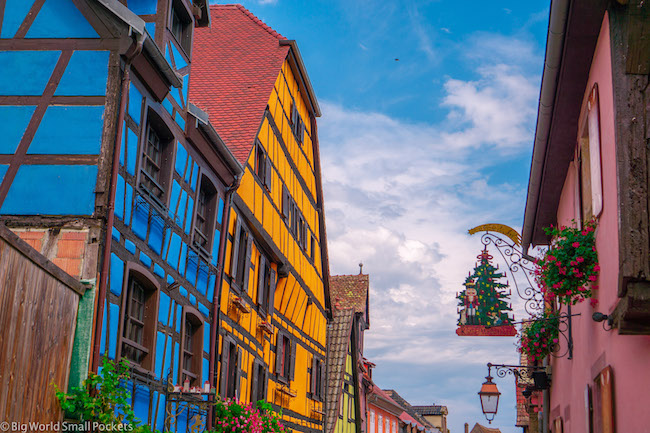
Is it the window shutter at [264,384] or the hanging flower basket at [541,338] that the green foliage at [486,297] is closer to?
the hanging flower basket at [541,338]

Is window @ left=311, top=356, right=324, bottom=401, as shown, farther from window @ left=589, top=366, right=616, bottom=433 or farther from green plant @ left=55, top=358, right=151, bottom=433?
window @ left=589, top=366, right=616, bottom=433

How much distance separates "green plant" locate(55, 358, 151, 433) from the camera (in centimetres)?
785

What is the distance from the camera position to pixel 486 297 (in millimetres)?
11766

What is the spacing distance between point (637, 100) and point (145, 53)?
590cm

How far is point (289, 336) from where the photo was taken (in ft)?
59.5

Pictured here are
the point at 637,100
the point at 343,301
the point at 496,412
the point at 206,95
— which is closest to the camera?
the point at 637,100

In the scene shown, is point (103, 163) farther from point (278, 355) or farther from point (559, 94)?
point (278, 355)

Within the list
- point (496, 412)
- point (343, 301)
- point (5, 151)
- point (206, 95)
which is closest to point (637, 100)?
point (5, 151)

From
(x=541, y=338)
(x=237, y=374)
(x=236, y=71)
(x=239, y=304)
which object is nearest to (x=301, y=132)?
(x=236, y=71)

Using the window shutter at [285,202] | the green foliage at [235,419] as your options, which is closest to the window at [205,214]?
the green foliage at [235,419]

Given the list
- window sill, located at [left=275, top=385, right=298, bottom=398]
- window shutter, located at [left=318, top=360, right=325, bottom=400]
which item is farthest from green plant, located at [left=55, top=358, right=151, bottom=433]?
window shutter, located at [left=318, top=360, right=325, bottom=400]

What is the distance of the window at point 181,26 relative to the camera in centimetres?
1110

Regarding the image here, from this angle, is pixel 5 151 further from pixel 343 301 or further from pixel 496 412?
pixel 343 301

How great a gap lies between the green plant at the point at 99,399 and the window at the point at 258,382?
22.6ft
